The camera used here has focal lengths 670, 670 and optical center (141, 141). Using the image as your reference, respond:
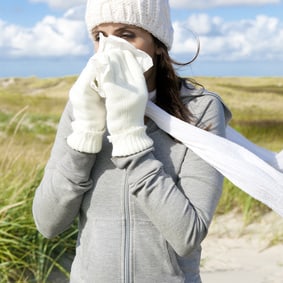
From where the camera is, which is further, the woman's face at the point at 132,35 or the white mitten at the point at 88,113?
the woman's face at the point at 132,35

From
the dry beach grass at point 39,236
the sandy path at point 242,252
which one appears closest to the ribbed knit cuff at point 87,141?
the dry beach grass at point 39,236

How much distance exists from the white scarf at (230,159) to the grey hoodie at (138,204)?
40mm

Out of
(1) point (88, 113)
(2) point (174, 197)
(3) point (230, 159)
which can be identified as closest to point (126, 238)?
(2) point (174, 197)

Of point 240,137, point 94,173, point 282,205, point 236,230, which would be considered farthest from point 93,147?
point 236,230

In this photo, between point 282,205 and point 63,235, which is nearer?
point 282,205

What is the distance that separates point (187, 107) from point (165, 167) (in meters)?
0.20

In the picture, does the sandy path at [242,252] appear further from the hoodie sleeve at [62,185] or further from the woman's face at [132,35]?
the woman's face at [132,35]

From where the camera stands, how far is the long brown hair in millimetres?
1893

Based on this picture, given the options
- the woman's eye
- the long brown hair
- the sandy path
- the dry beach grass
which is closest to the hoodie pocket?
the long brown hair

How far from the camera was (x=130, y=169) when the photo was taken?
1725 mm

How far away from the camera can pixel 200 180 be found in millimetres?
1772

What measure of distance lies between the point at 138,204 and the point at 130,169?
0.11m

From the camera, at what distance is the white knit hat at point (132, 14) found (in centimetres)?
183

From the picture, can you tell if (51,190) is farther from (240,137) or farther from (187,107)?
(240,137)
